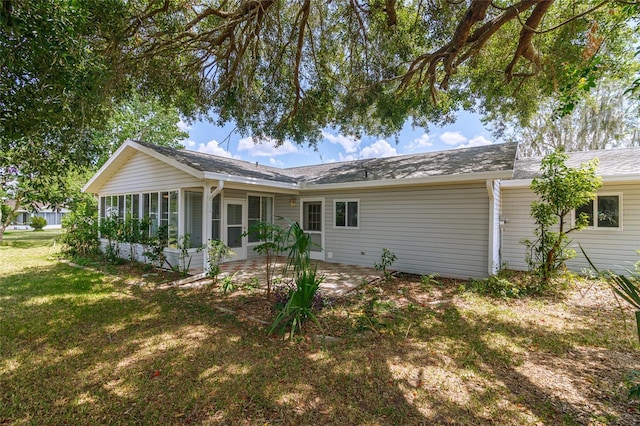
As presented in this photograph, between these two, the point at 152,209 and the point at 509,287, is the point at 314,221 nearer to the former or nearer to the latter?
the point at 152,209

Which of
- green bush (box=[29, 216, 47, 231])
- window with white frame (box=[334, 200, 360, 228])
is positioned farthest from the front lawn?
green bush (box=[29, 216, 47, 231])

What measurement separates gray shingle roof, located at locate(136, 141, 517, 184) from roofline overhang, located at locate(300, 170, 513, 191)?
149mm

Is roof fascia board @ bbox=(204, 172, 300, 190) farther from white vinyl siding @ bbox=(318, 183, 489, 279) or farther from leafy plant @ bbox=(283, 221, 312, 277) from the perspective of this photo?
leafy plant @ bbox=(283, 221, 312, 277)

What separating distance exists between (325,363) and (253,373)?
2.65 feet

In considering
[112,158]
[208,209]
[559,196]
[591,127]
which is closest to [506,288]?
[559,196]

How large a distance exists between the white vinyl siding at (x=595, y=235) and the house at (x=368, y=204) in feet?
0.10

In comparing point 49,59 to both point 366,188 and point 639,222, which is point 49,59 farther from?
point 639,222

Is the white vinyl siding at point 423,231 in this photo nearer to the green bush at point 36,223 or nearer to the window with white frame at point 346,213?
the window with white frame at point 346,213

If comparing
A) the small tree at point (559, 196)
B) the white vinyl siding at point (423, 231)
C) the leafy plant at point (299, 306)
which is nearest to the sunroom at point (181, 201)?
the white vinyl siding at point (423, 231)

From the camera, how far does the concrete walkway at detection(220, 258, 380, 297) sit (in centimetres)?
658

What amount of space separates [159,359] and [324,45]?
24.9 ft

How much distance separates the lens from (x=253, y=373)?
10.4 feet

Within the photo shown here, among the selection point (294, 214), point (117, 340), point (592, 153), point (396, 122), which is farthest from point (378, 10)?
point (592, 153)

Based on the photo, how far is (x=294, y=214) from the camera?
10.5 metres
